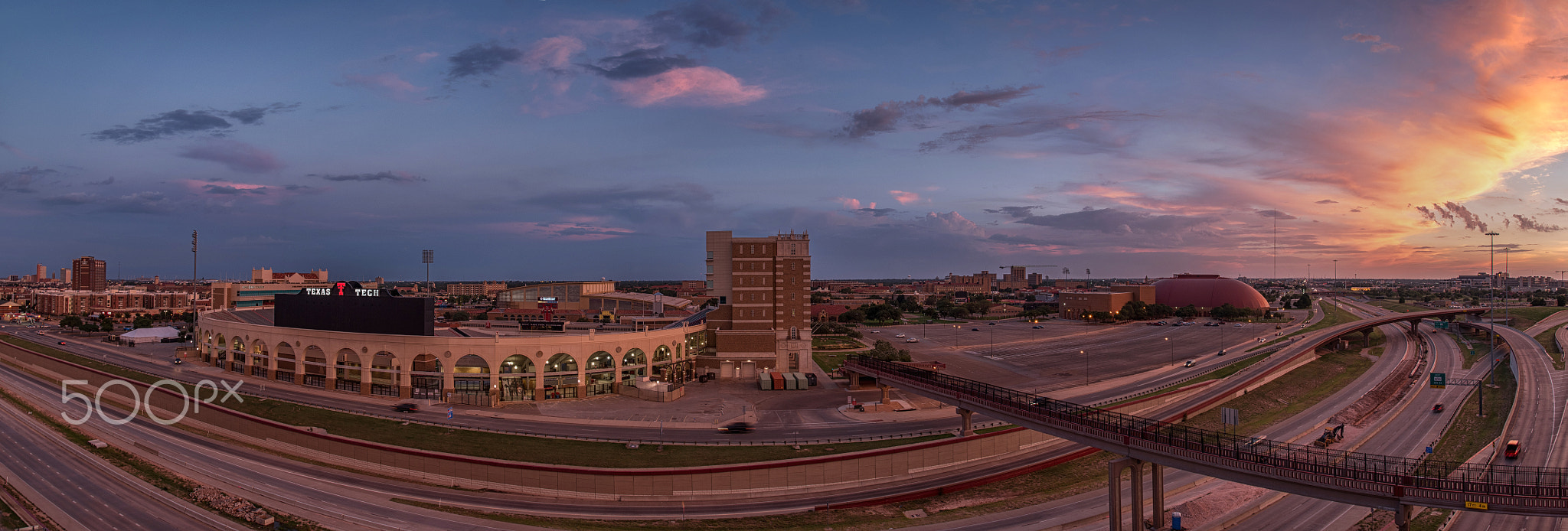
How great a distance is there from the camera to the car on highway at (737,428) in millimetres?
65188

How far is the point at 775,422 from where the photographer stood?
6956cm

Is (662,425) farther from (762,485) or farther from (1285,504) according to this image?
(1285,504)

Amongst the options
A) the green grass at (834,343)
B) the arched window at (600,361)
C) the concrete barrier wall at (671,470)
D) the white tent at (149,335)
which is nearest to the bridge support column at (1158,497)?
the concrete barrier wall at (671,470)

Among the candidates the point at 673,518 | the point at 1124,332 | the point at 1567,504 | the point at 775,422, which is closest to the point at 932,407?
the point at 775,422

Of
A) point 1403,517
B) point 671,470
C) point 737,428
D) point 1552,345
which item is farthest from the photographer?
point 1552,345

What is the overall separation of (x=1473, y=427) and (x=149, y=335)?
214 meters

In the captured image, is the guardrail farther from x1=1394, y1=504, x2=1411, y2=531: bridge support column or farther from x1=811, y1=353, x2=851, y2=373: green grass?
x1=811, y1=353, x2=851, y2=373: green grass

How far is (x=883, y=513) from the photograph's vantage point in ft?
150

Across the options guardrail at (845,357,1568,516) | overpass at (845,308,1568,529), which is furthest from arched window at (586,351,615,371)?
guardrail at (845,357,1568,516)

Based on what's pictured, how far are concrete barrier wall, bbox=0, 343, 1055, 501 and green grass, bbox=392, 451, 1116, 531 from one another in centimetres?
367

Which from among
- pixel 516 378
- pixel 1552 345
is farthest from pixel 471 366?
pixel 1552 345

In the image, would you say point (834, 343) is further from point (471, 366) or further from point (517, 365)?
point (471, 366)

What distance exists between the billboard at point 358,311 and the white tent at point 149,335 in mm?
77604

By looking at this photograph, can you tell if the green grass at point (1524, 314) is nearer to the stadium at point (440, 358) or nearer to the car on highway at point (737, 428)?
the car on highway at point (737, 428)
